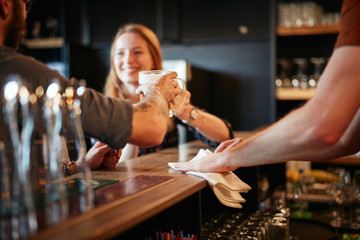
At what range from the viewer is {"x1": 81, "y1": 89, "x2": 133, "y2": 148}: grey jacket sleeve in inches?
47.1

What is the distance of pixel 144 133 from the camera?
1266 mm

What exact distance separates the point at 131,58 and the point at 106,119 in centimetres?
134

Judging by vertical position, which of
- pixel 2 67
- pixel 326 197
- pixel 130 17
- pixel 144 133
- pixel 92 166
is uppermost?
pixel 130 17

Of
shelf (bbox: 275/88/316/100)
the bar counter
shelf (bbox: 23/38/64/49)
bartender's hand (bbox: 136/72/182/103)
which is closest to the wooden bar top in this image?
the bar counter

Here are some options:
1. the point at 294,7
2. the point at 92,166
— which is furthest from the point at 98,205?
the point at 294,7

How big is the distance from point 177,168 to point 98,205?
1.81 ft

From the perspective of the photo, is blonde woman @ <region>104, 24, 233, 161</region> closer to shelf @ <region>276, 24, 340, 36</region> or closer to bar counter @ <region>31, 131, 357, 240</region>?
bar counter @ <region>31, 131, 357, 240</region>

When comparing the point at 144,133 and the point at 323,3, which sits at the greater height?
the point at 323,3

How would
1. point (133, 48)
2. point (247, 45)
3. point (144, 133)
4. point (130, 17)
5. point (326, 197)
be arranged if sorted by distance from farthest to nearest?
point (130, 17)
point (247, 45)
point (326, 197)
point (133, 48)
point (144, 133)

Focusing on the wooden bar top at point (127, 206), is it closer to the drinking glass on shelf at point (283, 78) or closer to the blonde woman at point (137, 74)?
the blonde woman at point (137, 74)

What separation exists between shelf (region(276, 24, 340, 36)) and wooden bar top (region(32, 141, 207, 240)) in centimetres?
262

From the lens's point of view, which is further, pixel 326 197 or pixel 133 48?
pixel 326 197

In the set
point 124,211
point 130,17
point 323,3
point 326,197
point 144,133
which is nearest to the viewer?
point 124,211

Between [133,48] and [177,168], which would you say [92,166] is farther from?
[133,48]
